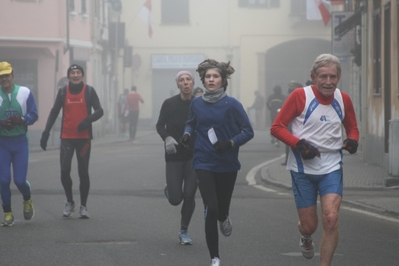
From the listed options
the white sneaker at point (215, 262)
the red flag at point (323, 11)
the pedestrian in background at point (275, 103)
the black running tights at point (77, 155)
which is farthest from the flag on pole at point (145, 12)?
the white sneaker at point (215, 262)

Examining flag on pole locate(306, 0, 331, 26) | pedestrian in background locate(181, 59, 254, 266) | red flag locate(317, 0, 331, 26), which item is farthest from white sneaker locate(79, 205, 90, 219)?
red flag locate(317, 0, 331, 26)

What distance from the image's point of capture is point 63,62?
3288 cm

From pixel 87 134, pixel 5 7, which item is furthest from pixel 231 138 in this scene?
pixel 5 7

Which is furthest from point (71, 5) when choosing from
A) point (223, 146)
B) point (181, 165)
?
point (223, 146)

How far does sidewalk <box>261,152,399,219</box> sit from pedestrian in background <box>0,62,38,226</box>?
417cm

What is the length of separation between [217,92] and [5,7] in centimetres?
2372

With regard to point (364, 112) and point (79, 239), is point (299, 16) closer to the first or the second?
point (364, 112)

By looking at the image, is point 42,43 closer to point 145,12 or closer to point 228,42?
point 145,12

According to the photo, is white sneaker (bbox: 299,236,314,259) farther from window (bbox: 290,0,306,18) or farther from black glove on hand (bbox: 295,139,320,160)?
window (bbox: 290,0,306,18)

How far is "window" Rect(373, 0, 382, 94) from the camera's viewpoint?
20.3 m

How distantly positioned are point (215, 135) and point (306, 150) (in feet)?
3.34

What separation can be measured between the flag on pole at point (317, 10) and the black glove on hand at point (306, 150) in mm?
24424

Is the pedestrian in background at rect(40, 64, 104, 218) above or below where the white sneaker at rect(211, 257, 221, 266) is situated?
above

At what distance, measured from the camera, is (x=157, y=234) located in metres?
9.66
